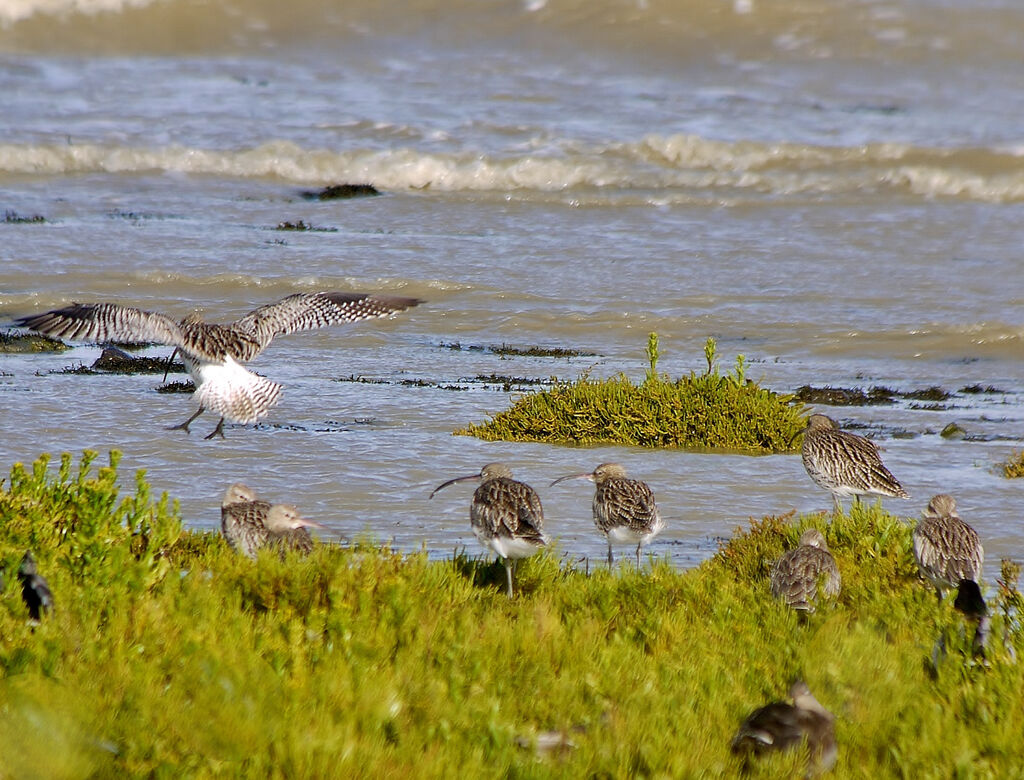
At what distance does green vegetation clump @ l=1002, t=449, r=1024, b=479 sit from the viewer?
33.9ft

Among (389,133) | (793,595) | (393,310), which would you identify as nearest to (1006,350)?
(393,310)

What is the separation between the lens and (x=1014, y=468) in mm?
10344

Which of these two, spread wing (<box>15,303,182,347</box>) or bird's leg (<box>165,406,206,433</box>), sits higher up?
spread wing (<box>15,303,182,347</box>)

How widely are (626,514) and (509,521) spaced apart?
1066mm

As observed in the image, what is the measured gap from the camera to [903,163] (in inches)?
1098

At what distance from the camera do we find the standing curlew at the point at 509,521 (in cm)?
714

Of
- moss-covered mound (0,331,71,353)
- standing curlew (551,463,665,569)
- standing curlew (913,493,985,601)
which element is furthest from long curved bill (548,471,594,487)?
moss-covered mound (0,331,71,353)

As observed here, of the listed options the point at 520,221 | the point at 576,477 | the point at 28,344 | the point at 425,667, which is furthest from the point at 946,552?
the point at 520,221

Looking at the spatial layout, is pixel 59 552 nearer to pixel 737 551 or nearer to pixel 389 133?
pixel 737 551

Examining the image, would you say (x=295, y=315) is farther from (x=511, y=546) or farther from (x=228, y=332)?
(x=511, y=546)

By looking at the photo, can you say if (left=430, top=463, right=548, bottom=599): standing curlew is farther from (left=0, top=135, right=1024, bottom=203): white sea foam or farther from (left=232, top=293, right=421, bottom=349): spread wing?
(left=0, top=135, right=1024, bottom=203): white sea foam

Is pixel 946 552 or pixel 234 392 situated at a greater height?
pixel 234 392

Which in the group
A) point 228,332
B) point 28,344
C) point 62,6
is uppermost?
point 62,6

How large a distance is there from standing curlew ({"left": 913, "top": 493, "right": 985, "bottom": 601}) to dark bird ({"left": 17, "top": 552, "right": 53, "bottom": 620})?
13.8 ft
